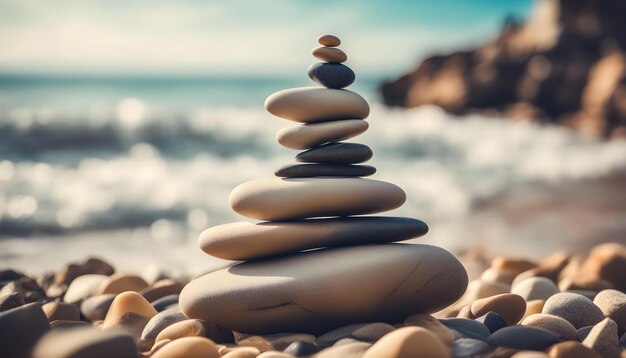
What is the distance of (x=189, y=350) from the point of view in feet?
8.26

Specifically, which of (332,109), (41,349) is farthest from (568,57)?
(41,349)

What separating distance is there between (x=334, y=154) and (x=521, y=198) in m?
8.16

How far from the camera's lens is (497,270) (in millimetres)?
5012

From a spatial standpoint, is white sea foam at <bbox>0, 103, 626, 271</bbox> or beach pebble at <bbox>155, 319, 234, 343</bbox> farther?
white sea foam at <bbox>0, 103, 626, 271</bbox>

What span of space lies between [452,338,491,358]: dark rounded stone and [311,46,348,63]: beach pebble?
61.6 inches

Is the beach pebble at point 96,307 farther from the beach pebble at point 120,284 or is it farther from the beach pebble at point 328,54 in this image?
the beach pebble at point 328,54

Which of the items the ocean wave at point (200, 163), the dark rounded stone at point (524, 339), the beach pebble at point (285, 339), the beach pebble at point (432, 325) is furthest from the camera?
the ocean wave at point (200, 163)

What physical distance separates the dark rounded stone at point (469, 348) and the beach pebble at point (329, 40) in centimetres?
163

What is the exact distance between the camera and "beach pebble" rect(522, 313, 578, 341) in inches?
115

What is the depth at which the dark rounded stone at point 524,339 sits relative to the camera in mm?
2576

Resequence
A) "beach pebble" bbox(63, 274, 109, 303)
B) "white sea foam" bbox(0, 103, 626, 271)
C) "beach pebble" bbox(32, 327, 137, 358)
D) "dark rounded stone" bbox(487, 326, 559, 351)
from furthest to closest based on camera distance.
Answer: "white sea foam" bbox(0, 103, 626, 271)
"beach pebble" bbox(63, 274, 109, 303)
"dark rounded stone" bbox(487, 326, 559, 351)
"beach pebble" bbox(32, 327, 137, 358)

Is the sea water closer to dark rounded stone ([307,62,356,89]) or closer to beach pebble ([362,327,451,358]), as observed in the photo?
dark rounded stone ([307,62,356,89])

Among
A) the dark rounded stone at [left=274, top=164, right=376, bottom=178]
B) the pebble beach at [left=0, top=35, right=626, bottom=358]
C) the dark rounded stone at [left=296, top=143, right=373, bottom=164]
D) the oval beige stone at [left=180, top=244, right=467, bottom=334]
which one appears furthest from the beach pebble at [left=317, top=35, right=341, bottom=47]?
the oval beige stone at [left=180, top=244, right=467, bottom=334]

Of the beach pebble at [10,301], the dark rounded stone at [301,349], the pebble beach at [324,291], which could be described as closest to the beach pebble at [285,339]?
the pebble beach at [324,291]
